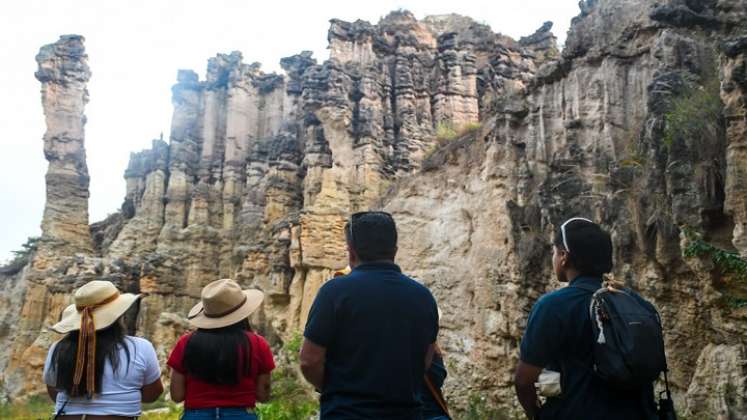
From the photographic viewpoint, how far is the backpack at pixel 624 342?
270 cm

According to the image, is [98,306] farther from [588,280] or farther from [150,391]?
[588,280]

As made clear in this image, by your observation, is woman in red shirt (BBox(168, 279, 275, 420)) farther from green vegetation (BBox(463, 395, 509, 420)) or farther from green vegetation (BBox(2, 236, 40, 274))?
green vegetation (BBox(2, 236, 40, 274))

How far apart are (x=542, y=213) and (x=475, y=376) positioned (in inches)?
130

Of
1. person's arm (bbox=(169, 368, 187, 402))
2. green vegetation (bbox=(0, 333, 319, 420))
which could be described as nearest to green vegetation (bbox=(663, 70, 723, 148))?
person's arm (bbox=(169, 368, 187, 402))

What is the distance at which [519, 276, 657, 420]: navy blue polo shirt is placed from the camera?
9.40ft

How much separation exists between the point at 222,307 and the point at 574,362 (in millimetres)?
2194

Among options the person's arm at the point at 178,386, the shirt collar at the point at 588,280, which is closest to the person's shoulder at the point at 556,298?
the shirt collar at the point at 588,280

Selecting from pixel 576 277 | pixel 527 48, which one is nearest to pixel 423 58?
pixel 527 48

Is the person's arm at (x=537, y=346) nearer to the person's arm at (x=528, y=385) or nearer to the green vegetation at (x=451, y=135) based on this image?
the person's arm at (x=528, y=385)

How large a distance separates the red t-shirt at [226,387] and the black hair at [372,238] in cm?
104

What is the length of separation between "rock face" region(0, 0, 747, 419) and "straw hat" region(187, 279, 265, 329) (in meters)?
4.60

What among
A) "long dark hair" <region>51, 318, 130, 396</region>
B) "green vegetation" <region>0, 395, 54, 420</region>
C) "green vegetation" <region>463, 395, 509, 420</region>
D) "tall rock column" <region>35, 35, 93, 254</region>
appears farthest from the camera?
"tall rock column" <region>35, 35, 93, 254</region>

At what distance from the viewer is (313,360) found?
3057 millimetres

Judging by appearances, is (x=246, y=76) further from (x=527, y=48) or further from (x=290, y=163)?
(x=527, y=48)
